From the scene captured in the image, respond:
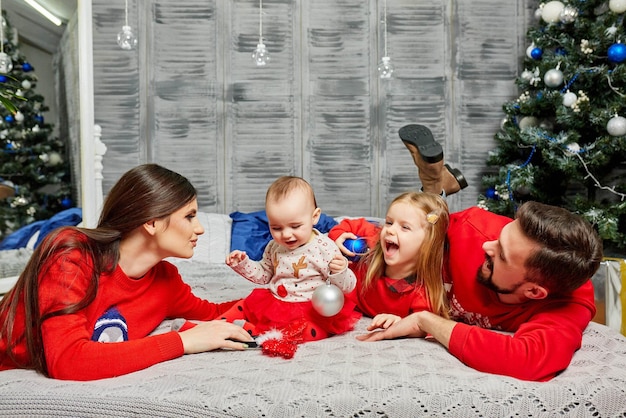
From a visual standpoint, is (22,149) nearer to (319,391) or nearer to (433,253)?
(433,253)

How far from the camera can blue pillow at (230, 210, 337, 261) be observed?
133 inches

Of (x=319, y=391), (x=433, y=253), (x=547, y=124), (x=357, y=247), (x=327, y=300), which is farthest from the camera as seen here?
(x=547, y=124)

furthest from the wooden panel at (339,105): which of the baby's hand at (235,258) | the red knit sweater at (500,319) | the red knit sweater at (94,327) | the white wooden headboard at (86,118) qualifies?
the red knit sweater at (94,327)

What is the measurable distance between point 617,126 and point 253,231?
6.70ft

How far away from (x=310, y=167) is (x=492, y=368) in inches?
107

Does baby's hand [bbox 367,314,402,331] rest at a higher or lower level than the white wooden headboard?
lower

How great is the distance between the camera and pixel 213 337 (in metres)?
1.60

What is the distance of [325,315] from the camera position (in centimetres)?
171

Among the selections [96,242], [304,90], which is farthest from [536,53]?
[96,242]

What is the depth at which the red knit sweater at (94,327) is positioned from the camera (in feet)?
4.49

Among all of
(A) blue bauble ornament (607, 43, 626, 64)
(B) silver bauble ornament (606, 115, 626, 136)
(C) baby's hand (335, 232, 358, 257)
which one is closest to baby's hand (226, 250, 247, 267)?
(C) baby's hand (335, 232, 358, 257)

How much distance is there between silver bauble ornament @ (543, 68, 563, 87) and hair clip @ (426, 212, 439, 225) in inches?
70.3

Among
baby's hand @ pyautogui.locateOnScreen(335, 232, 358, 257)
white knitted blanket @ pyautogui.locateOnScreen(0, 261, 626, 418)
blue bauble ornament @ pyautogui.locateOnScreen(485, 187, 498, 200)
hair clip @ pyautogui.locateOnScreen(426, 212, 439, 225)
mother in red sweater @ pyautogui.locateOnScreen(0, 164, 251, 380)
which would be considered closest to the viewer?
white knitted blanket @ pyautogui.locateOnScreen(0, 261, 626, 418)

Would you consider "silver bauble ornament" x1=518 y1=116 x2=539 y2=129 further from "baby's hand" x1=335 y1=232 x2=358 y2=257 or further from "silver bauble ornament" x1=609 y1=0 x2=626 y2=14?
"baby's hand" x1=335 y1=232 x2=358 y2=257
